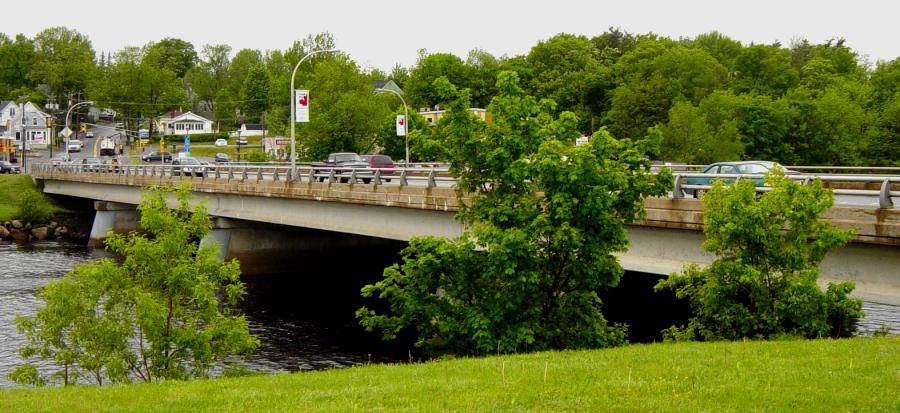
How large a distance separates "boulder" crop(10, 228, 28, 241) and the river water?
31.0 ft

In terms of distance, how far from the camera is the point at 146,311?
1642 centimetres

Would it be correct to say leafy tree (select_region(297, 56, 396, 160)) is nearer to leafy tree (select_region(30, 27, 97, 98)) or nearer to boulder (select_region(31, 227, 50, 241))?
Answer: boulder (select_region(31, 227, 50, 241))

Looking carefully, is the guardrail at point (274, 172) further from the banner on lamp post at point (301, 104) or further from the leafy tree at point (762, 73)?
the leafy tree at point (762, 73)

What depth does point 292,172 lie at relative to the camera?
37.0 metres

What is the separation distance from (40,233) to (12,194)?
1021 cm

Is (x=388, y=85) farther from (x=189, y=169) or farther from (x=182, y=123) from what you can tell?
(x=189, y=169)

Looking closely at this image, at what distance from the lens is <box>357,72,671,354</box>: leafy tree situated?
1565cm

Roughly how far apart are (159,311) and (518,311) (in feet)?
22.1

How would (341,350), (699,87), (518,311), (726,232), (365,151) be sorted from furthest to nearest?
(699,87) < (365,151) < (341,350) < (518,311) < (726,232)

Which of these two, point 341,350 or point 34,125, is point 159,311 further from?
point 34,125

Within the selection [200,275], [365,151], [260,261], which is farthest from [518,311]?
[365,151]

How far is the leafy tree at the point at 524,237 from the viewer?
15648mm

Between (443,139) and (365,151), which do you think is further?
(365,151)

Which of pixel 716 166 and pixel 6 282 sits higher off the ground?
pixel 716 166
